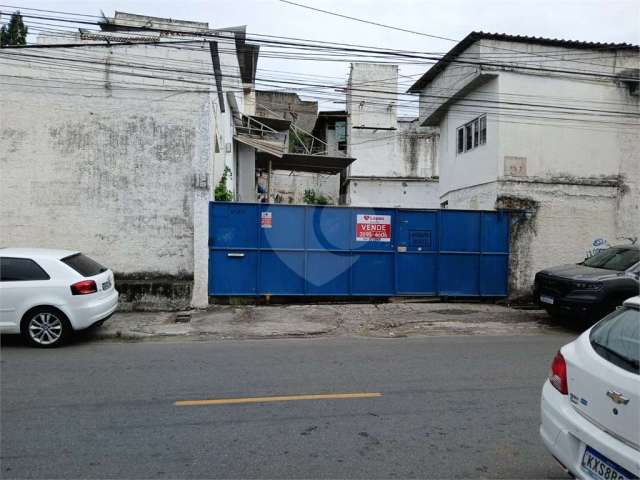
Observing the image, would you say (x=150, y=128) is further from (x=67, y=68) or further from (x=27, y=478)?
(x=27, y=478)

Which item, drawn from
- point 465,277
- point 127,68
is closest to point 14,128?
point 127,68

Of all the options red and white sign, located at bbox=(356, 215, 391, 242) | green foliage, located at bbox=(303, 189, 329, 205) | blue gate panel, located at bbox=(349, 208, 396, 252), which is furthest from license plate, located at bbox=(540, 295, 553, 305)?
green foliage, located at bbox=(303, 189, 329, 205)

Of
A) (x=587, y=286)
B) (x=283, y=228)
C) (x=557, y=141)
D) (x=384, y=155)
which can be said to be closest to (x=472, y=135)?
(x=557, y=141)

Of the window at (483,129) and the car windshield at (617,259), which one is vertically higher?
the window at (483,129)

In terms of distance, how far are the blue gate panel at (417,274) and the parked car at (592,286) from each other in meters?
2.71

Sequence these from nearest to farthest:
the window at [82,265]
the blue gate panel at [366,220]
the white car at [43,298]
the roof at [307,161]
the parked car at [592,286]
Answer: the white car at [43,298] → the window at [82,265] → the parked car at [592,286] → the blue gate panel at [366,220] → the roof at [307,161]

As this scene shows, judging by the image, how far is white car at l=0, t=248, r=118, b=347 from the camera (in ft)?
24.4

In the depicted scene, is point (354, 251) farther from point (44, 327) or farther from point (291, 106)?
point (291, 106)

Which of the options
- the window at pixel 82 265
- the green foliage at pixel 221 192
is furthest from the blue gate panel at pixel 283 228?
the window at pixel 82 265

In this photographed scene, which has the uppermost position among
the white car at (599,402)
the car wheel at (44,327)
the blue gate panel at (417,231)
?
the blue gate panel at (417,231)

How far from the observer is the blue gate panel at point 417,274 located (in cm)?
1221

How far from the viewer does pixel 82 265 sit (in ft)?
26.4

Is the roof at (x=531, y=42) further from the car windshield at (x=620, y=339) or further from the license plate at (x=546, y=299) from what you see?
the car windshield at (x=620, y=339)

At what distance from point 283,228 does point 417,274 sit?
11.6 ft
